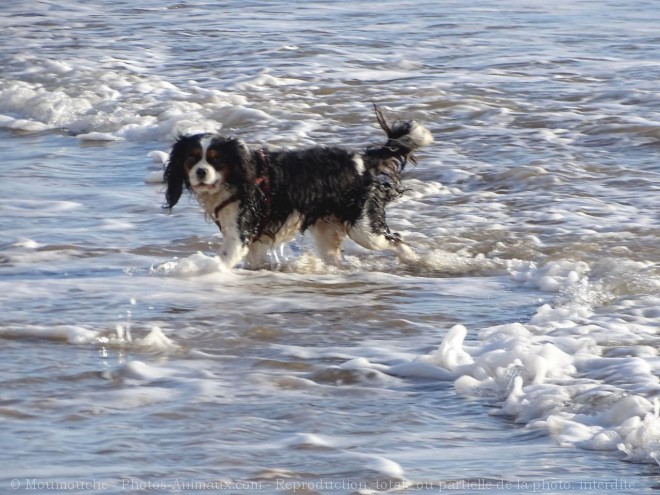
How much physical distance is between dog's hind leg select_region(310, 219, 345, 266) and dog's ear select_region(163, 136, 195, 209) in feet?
2.51

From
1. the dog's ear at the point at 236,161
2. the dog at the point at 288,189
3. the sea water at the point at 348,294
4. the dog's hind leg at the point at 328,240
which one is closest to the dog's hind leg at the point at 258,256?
the dog at the point at 288,189

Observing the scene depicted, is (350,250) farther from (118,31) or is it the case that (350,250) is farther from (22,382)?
(118,31)

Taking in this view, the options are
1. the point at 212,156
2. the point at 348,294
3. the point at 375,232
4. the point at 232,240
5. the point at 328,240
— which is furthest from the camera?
the point at 328,240

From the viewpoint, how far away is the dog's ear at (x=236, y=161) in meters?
6.86

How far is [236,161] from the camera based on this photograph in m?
6.88

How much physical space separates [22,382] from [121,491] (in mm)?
1193

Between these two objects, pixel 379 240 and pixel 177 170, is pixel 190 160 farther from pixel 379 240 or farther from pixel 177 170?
pixel 379 240

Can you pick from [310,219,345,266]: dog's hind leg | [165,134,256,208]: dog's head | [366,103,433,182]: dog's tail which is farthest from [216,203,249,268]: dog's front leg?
[366,103,433,182]: dog's tail

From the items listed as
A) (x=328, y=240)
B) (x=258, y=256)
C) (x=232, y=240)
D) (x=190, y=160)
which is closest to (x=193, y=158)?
(x=190, y=160)

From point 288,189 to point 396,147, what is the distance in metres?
0.63

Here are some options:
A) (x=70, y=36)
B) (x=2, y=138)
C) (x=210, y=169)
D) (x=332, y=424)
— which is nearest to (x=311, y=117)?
(x=2, y=138)

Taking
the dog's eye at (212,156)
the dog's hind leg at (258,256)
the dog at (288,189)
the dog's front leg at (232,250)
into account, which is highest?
the dog's eye at (212,156)

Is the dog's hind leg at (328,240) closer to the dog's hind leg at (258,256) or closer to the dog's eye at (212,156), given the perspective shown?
the dog's hind leg at (258,256)

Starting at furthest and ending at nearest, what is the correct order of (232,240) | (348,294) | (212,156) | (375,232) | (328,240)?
1. (328,240)
2. (375,232)
3. (232,240)
4. (212,156)
5. (348,294)
